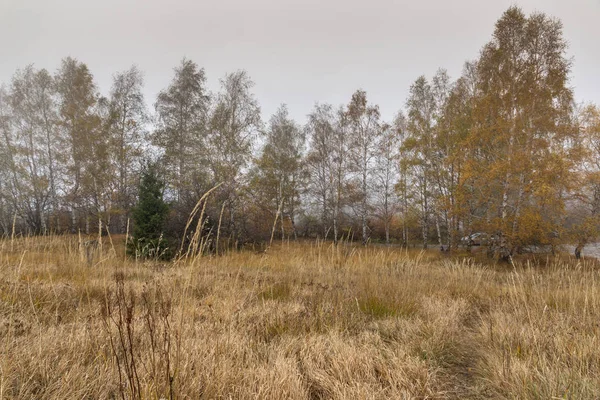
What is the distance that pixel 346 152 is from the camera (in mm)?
16266

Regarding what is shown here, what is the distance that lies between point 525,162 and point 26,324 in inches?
449

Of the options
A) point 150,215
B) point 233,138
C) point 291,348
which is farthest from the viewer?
point 233,138

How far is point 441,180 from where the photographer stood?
12.9m

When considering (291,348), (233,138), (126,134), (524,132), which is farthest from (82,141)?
(524,132)

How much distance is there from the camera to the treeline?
28.1ft

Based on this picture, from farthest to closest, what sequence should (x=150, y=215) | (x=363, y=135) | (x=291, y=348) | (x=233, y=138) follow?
(x=363, y=135)
(x=233, y=138)
(x=150, y=215)
(x=291, y=348)

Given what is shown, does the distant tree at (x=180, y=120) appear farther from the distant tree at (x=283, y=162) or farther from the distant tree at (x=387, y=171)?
the distant tree at (x=387, y=171)

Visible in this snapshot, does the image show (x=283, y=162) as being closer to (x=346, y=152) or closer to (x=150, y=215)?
(x=346, y=152)

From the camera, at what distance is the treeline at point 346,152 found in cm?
857

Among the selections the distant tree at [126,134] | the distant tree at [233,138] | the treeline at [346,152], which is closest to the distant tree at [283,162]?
the treeline at [346,152]

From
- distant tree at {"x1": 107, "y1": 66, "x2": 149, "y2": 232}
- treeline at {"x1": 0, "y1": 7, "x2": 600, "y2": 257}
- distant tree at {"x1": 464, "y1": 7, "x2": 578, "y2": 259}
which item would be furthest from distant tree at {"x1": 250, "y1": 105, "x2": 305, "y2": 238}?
distant tree at {"x1": 464, "y1": 7, "x2": 578, "y2": 259}

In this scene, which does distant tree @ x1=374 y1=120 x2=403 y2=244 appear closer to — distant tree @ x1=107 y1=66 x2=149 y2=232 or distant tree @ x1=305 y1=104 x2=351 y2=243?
distant tree @ x1=305 y1=104 x2=351 y2=243

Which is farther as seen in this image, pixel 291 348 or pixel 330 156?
pixel 330 156

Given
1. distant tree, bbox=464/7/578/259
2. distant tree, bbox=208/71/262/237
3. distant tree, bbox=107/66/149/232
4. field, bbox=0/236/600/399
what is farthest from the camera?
distant tree, bbox=107/66/149/232
